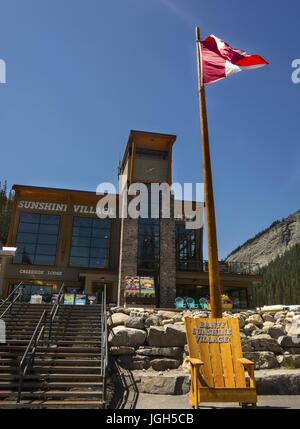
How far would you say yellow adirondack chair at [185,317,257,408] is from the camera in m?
6.05

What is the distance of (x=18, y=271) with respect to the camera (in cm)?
2417

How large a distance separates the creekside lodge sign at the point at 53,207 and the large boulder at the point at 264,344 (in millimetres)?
17612

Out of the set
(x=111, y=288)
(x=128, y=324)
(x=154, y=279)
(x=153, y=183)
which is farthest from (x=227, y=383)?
(x=111, y=288)

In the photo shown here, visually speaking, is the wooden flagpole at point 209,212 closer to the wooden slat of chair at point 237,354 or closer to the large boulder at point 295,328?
the wooden slat of chair at point 237,354

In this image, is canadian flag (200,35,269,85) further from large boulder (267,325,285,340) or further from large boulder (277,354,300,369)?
→ large boulder (277,354,300,369)

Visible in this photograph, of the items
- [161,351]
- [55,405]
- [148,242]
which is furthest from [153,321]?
[148,242]

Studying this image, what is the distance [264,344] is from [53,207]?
1922cm

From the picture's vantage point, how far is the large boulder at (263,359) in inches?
399

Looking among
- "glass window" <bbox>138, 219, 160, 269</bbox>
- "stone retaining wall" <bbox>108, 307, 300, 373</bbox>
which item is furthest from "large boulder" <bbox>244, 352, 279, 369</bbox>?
"glass window" <bbox>138, 219, 160, 269</bbox>

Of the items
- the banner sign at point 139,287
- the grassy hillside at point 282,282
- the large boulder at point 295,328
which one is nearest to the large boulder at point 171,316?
the large boulder at point 295,328

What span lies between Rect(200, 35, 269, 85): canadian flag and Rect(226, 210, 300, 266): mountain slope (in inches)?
4673

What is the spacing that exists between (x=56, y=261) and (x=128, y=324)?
1479cm

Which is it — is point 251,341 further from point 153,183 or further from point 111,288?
point 111,288

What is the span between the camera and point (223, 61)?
9.10 meters
